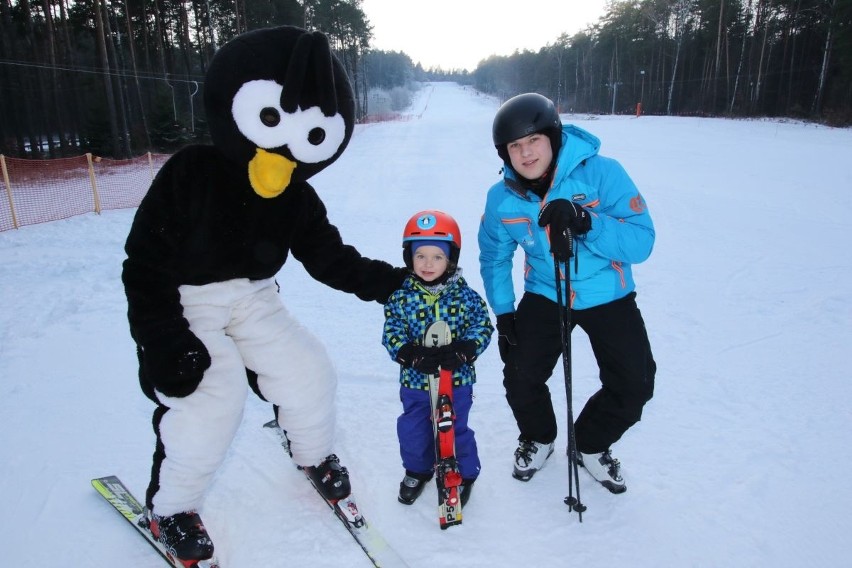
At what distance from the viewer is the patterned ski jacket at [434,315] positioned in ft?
7.68

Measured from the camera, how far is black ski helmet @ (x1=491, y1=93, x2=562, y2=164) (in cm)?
226

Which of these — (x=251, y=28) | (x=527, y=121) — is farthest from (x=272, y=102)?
(x=251, y=28)

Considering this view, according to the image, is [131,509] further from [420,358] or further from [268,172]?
[268,172]

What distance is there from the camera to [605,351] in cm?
240

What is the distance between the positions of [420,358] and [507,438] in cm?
105

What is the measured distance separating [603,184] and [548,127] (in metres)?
0.36

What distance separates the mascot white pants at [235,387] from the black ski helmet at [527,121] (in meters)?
1.27

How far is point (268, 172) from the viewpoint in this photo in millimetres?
1914

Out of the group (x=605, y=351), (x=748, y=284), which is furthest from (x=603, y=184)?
(x=748, y=284)

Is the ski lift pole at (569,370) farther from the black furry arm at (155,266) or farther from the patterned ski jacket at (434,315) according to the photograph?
the black furry arm at (155,266)

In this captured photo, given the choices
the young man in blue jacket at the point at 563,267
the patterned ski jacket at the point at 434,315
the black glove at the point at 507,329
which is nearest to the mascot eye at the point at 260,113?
the patterned ski jacket at the point at 434,315

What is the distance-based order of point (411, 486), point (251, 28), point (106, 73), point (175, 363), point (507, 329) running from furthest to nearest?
1. point (251, 28)
2. point (106, 73)
3. point (507, 329)
4. point (411, 486)
5. point (175, 363)

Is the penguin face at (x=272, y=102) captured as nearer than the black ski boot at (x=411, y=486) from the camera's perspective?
Yes

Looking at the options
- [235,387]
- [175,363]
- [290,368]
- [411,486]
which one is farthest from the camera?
[411,486]
